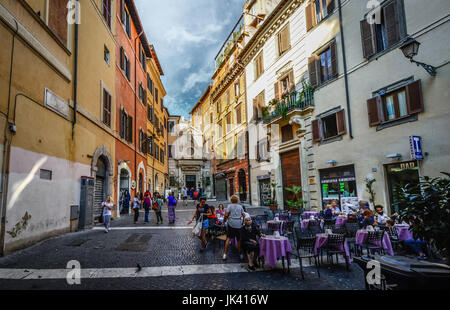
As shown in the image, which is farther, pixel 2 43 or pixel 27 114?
pixel 27 114

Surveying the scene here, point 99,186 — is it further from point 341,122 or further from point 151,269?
point 341,122

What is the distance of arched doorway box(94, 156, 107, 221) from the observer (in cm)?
1271

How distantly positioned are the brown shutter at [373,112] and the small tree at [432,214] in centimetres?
831

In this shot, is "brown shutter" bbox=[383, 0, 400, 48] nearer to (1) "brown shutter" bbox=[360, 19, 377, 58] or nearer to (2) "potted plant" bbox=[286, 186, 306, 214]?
(1) "brown shutter" bbox=[360, 19, 377, 58]

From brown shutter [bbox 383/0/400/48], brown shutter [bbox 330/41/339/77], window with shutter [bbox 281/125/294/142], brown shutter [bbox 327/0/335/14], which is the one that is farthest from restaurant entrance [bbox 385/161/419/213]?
brown shutter [bbox 327/0/335/14]

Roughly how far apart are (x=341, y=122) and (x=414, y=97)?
12.0ft

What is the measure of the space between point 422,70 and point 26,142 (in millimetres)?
13105

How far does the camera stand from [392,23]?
1070 cm

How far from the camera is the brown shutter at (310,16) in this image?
1497 cm

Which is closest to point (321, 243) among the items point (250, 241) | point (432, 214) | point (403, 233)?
point (250, 241)

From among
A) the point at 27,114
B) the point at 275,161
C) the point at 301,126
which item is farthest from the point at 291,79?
the point at 27,114

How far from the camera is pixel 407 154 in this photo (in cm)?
990

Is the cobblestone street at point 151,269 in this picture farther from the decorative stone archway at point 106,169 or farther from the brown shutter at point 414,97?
the brown shutter at point 414,97
